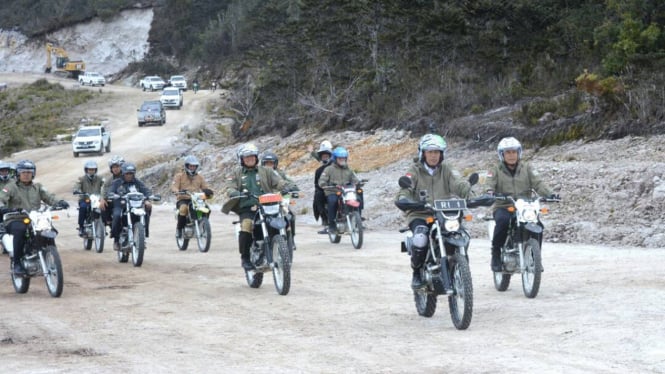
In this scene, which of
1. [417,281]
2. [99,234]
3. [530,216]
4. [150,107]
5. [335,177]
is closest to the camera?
[417,281]

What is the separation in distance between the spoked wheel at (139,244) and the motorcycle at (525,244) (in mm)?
7615

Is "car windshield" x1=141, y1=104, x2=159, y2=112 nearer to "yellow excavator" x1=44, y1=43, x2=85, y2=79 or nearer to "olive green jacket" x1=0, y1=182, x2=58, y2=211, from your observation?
"yellow excavator" x1=44, y1=43, x2=85, y2=79

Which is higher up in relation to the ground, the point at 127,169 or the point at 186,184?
the point at 127,169

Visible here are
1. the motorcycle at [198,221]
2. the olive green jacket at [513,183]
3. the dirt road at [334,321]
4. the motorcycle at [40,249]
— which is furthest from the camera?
the motorcycle at [198,221]

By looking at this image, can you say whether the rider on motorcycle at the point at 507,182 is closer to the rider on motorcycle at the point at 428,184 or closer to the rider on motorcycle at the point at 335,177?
the rider on motorcycle at the point at 428,184

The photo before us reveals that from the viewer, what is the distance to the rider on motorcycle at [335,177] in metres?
20.5

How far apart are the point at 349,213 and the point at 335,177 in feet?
2.69

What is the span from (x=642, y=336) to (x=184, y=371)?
409 centimetres

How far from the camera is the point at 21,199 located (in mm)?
15086

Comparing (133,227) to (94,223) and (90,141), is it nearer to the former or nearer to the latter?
(94,223)

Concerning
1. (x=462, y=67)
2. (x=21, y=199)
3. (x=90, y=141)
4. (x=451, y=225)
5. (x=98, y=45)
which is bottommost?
(x=451, y=225)

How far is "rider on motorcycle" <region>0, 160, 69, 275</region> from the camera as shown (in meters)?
15.0

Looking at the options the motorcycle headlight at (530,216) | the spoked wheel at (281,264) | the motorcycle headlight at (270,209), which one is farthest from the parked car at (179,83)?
the motorcycle headlight at (530,216)

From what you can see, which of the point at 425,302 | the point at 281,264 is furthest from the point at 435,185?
the point at 281,264
